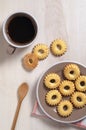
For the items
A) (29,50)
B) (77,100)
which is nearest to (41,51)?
(29,50)

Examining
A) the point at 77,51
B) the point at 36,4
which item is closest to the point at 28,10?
the point at 36,4

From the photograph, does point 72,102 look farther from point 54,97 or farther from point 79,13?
point 79,13

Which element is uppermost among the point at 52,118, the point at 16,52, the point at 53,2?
the point at 53,2

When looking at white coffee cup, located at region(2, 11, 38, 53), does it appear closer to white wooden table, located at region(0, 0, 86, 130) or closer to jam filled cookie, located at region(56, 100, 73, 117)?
white wooden table, located at region(0, 0, 86, 130)

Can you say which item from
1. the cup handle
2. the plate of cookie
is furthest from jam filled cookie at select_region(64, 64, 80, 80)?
the cup handle

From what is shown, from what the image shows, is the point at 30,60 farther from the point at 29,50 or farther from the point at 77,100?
the point at 77,100

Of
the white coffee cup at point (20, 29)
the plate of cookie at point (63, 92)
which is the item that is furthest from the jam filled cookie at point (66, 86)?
the white coffee cup at point (20, 29)

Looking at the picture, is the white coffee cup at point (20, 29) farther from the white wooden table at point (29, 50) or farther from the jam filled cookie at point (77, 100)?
the jam filled cookie at point (77, 100)
